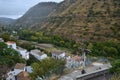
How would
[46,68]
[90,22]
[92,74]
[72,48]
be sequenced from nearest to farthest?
1. [46,68]
2. [92,74]
3. [72,48]
4. [90,22]

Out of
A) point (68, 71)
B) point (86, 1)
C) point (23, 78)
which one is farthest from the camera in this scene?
point (86, 1)

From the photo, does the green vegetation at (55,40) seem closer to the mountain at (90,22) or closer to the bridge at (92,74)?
the mountain at (90,22)

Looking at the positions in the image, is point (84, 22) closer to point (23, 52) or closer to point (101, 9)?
point (101, 9)

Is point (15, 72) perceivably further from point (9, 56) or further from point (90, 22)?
point (90, 22)

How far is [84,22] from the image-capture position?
128875 millimetres

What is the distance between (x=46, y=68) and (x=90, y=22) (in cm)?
7870

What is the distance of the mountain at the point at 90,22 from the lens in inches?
4370

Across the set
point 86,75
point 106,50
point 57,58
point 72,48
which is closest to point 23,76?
point 86,75

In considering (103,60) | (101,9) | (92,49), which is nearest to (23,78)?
(103,60)

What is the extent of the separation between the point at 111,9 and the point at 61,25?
79.2ft

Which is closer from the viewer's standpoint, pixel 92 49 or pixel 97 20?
pixel 92 49

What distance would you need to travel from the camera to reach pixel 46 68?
165 feet

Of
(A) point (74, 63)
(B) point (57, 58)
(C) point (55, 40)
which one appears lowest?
(A) point (74, 63)

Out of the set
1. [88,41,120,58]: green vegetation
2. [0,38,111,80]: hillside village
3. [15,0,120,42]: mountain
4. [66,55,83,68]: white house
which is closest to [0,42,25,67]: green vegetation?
[0,38,111,80]: hillside village
